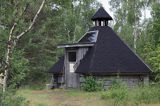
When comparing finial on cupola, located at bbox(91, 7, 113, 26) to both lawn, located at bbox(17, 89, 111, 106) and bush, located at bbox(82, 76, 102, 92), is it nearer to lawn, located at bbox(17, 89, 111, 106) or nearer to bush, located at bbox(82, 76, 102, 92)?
bush, located at bbox(82, 76, 102, 92)

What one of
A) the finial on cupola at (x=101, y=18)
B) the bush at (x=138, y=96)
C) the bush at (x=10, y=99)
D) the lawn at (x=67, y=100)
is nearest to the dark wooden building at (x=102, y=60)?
the finial on cupola at (x=101, y=18)

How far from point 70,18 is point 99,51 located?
2692cm

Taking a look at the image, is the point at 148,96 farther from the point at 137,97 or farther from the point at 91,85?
the point at 91,85

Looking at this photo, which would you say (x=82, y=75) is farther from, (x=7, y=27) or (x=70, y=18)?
(x=70, y=18)

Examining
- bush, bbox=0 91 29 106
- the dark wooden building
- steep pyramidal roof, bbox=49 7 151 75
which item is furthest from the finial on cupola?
bush, bbox=0 91 29 106

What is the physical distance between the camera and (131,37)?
59219 millimetres

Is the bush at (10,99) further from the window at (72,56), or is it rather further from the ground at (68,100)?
the window at (72,56)

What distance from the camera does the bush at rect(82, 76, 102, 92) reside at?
2861 centimetres

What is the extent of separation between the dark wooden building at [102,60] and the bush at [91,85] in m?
0.66

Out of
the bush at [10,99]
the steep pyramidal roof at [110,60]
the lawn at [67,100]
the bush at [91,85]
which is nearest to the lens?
the bush at [10,99]

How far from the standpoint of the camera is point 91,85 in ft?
94.4

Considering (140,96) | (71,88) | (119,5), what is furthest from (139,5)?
(140,96)

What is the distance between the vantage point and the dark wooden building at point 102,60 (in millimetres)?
30203

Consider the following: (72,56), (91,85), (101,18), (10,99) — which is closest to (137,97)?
(91,85)
